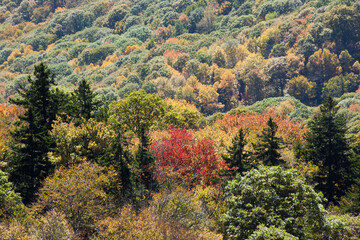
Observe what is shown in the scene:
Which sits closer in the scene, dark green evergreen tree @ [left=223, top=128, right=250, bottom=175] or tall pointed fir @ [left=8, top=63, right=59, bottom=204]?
tall pointed fir @ [left=8, top=63, right=59, bottom=204]

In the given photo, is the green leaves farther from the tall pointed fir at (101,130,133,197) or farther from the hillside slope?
the hillside slope

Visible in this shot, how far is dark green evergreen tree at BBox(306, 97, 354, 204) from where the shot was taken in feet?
148

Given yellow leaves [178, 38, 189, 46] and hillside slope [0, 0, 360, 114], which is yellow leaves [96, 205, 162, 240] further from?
yellow leaves [178, 38, 189, 46]

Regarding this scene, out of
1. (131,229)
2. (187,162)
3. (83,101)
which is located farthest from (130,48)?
(131,229)

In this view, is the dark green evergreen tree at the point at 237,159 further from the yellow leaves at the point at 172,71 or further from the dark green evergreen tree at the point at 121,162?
the yellow leaves at the point at 172,71

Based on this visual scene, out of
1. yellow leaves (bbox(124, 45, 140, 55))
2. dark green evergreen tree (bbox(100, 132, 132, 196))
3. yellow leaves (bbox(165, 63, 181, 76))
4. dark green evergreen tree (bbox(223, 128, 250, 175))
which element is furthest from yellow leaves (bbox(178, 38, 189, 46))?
dark green evergreen tree (bbox(100, 132, 132, 196))

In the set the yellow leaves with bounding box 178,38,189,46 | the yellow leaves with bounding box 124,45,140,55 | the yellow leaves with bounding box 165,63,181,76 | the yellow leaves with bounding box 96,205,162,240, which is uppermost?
the yellow leaves with bounding box 178,38,189,46

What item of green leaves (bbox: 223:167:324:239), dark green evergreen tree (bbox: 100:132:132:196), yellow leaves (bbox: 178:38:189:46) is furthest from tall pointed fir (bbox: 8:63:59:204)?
yellow leaves (bbox: 178:38:189:46)

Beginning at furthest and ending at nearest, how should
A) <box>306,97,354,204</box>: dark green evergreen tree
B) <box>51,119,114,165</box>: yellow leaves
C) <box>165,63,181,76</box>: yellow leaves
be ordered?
<box>165,63,181,76</box>: yellow leaves, <box>306,97,354,204</box>: dark green evergreen tree, <box>51,119,114,165</box>: yellow leaves

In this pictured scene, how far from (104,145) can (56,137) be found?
4912 millimetres

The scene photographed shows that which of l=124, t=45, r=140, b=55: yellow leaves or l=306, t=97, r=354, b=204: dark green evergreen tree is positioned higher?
l=124, t=45, r=140, b=55: yellow leaves

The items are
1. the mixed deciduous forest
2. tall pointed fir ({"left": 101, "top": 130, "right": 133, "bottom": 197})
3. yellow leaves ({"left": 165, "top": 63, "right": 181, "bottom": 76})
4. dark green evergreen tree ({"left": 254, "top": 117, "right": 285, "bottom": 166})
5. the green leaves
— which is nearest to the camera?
the green leaves

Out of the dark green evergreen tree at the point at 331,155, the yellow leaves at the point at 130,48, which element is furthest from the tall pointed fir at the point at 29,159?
the yellow leaves at the point at 130,48

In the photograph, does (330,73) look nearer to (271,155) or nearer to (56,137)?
(271,155)
